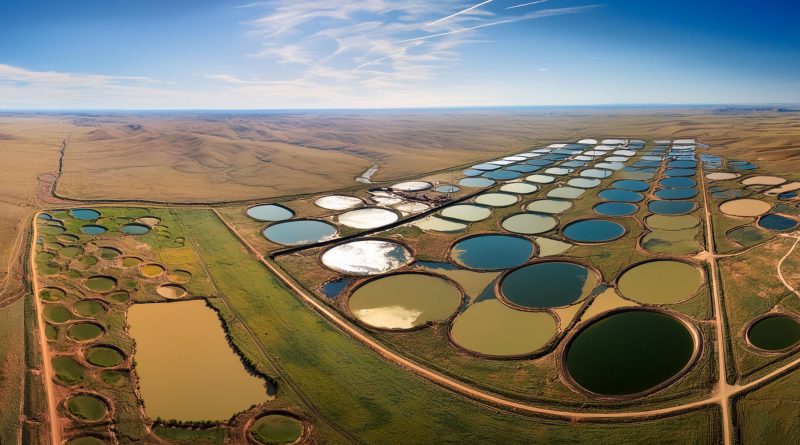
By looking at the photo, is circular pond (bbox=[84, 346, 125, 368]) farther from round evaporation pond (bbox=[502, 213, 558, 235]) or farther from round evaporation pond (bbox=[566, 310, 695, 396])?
round evaporation pond (bbox=[502, 213, 558, 235])

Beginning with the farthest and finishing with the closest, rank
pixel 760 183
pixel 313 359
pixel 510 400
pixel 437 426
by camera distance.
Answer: pixel 760 183 → pixel 313 359 → pixel 510 400 → pixel 437 426

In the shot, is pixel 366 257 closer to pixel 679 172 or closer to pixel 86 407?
pixel 86 407

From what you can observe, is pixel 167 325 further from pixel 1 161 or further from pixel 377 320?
pixel 1 161

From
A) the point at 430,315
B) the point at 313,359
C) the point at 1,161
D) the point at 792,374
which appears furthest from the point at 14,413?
the point at 1,161

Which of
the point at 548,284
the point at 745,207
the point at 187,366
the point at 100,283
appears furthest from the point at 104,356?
the point at 745,207

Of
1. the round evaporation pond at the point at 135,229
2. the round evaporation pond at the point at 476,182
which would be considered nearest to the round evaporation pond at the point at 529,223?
the round evaporation pond at the point at 476,182

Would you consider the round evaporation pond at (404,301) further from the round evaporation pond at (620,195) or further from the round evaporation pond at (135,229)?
the round evaporation pond at (620,195)
